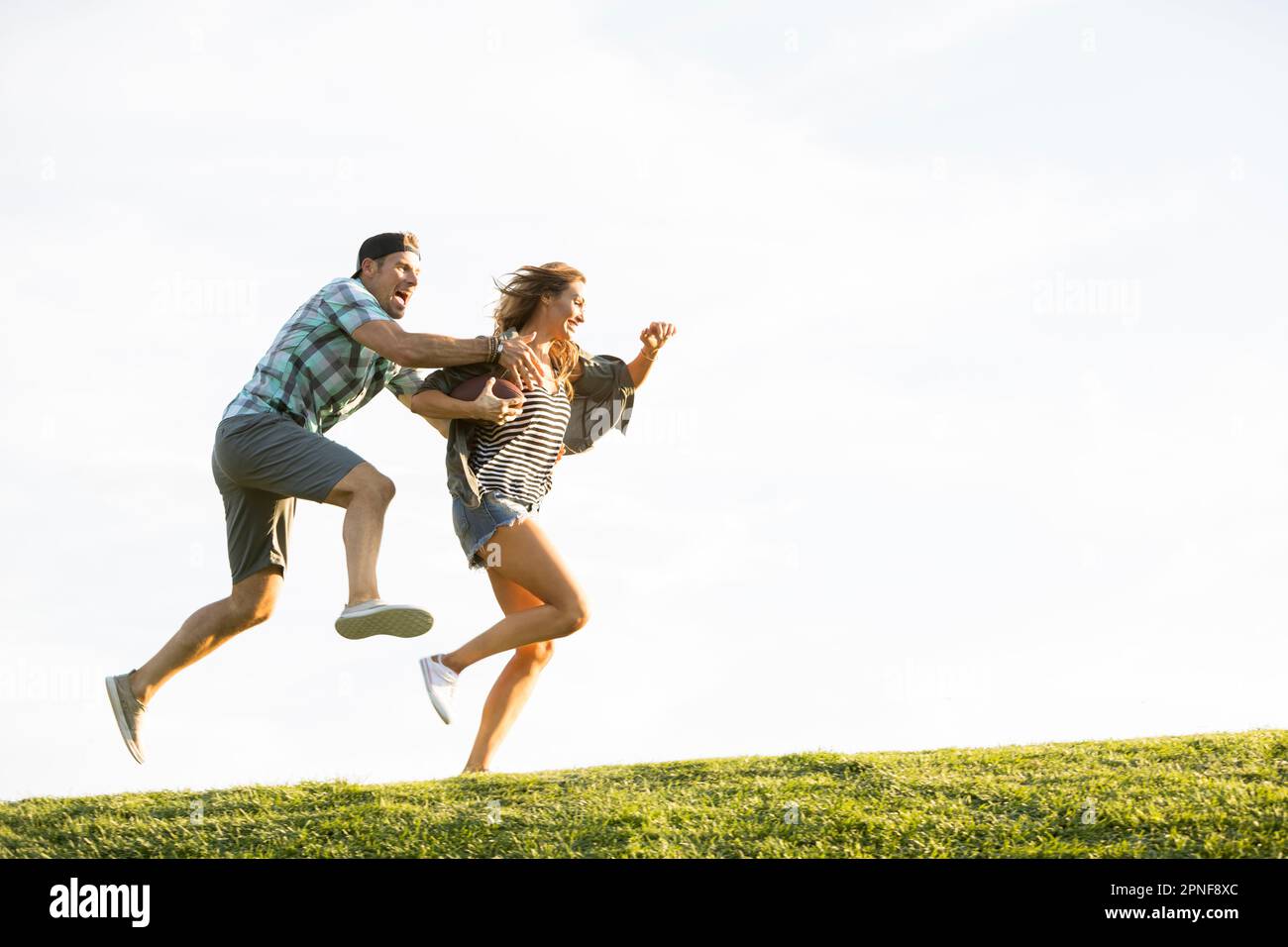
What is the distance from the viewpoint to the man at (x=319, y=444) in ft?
19.8

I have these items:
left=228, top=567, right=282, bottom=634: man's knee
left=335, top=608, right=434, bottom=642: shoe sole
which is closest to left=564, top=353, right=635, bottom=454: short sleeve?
left=335, top=608, right=434, bottom=642: shoe sole

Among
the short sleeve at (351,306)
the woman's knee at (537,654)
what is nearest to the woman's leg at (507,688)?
the woman's knee at (537,654)

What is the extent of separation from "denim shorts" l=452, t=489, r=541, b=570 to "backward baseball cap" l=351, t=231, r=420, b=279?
1.38 meters

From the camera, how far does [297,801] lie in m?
5.85

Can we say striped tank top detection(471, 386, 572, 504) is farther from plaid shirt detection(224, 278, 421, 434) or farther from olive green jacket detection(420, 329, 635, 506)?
plaid shirt detection(224, 278, 421, 434)

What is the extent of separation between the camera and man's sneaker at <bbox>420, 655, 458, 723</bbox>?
20.3ft

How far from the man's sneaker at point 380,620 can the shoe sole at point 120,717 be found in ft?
6.19

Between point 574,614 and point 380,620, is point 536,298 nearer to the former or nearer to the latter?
point 574,614

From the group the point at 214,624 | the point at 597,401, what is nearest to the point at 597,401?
the point at 597,401

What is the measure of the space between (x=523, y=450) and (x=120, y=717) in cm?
270

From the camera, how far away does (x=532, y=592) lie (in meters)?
6.29

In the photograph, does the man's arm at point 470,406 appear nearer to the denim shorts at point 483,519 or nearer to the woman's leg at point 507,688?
the denim shorts at point 483,519
